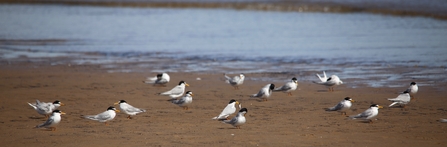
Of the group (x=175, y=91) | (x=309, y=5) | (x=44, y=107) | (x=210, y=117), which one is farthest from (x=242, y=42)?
(x=309, y=5)

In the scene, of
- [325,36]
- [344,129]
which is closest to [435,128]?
[344,129]

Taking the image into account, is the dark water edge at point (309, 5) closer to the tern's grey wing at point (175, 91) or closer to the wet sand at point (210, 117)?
the wet sand at point (210, 117)

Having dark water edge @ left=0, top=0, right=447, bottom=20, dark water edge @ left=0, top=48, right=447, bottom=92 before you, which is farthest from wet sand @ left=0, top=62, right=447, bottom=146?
dark water edge @ left=0, top=0, right=447, bottom=20

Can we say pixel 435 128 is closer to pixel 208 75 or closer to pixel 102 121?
pixel 102 121

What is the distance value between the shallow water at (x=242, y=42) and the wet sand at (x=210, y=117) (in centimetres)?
215

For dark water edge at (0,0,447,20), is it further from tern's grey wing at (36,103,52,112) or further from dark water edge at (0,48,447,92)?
tern's grey wing at (36,103,52,112)

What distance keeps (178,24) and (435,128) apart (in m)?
25.8

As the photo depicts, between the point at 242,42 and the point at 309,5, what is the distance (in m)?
19.5

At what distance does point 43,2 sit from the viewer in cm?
5631

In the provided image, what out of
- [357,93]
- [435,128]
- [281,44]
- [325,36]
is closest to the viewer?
[435,128]

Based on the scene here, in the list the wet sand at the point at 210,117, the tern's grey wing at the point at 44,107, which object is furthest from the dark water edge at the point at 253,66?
the tern's grey wing at the point at 44,107

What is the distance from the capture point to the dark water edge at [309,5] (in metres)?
36.3

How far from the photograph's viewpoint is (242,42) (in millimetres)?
25297

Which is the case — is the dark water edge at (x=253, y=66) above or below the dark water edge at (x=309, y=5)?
below
